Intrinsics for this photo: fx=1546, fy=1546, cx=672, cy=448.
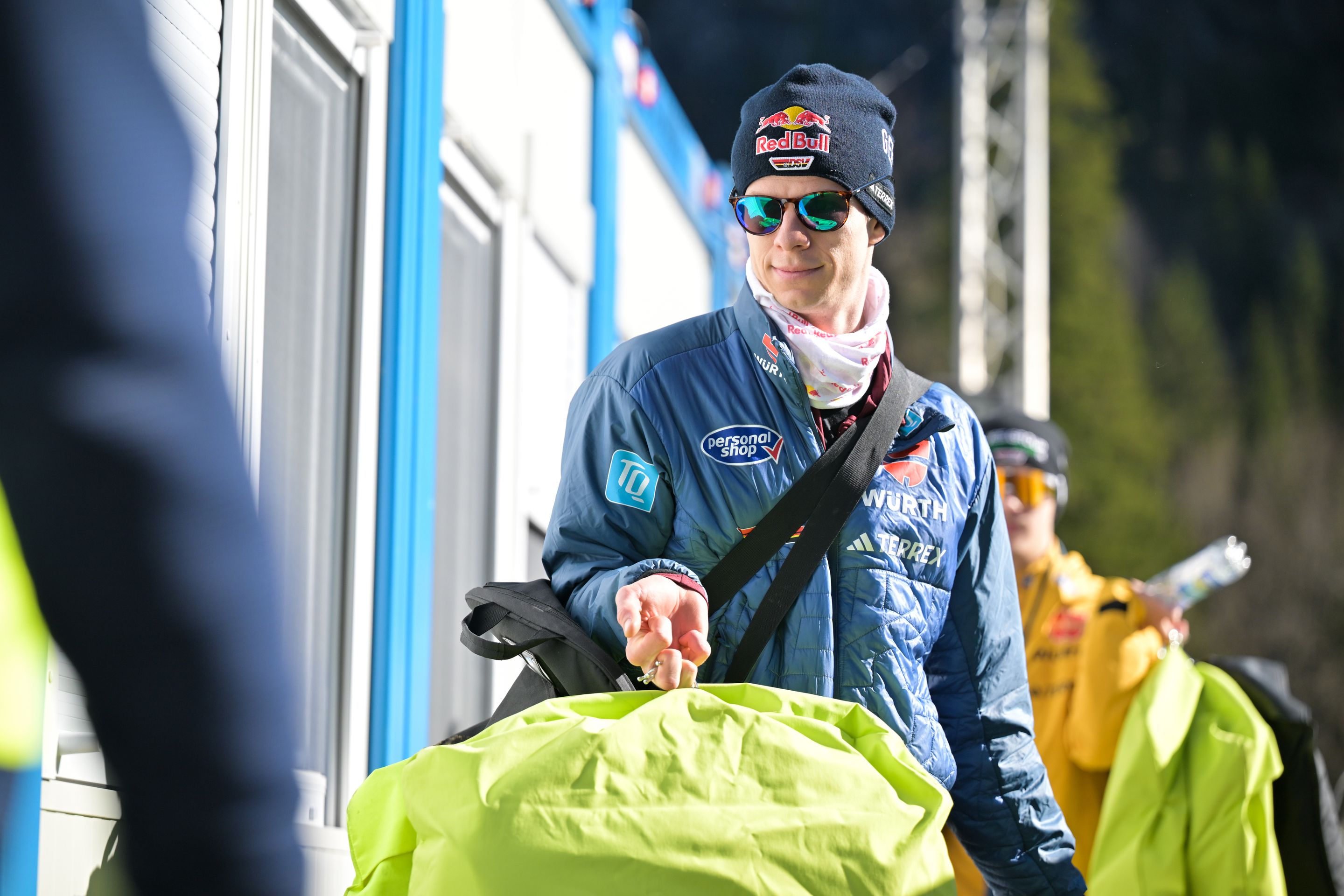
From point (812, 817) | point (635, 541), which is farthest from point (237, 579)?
point (635, 541)

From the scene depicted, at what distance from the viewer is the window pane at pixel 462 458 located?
17.4 feet

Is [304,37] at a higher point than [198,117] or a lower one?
higher

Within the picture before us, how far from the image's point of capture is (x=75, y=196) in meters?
0.99

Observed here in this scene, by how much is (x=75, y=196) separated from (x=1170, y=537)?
115ft

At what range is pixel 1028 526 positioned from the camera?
4961 millimetres

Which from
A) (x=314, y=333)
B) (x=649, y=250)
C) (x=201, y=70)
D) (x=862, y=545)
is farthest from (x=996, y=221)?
(x=862, y=545)

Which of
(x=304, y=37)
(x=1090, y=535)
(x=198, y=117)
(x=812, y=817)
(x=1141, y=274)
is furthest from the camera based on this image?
(x=1141, y=274)

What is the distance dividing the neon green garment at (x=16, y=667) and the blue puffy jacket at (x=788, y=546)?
100 centimetres

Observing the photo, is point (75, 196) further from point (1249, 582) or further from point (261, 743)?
point (1249, 582)

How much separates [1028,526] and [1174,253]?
4014 cm

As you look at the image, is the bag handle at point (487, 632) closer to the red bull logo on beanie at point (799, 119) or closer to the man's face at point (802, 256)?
the man's face at point (802, 256)

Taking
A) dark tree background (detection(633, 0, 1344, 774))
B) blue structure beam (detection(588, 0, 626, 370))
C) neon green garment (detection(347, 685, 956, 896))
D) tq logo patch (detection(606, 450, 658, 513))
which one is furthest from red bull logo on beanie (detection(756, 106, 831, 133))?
dark tree background (detection(633, 0, 1344, 774))

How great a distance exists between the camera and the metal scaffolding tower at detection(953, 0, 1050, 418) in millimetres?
16766

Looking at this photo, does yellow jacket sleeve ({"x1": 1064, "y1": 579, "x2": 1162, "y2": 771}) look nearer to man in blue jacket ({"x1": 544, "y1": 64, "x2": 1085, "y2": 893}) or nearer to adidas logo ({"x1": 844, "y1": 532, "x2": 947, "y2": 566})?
man in blue jacket ({"x1": 544, "y1": 64, "x2": 1085, "y2": 893})
